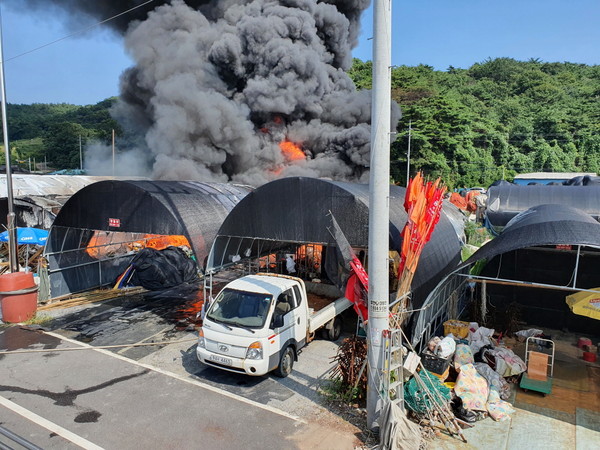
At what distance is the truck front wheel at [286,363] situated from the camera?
832cm

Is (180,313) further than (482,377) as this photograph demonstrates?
Yes

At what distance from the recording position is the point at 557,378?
841 centimetres

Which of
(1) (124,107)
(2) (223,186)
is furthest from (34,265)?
(1) (124,107)

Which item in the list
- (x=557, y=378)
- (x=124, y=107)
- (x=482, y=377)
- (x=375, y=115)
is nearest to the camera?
(x=375, y=115)

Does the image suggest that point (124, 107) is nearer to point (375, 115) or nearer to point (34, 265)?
point (34, 265)

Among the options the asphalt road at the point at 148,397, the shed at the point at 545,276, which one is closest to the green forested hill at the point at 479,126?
the shed at the point at 545,276

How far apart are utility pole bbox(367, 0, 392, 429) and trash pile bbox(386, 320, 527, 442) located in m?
0.71

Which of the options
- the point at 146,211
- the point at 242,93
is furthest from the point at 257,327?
the point at 242,93

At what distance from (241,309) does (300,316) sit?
1.40m

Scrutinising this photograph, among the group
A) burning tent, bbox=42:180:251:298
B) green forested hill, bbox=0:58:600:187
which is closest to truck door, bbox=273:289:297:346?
burning tent, bbox=42:180:251:298

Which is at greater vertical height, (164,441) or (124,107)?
(124,107)

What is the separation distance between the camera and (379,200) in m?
6.14

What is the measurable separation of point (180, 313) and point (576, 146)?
202 feet

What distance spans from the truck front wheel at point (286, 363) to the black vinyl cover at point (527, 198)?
17.2 metres
